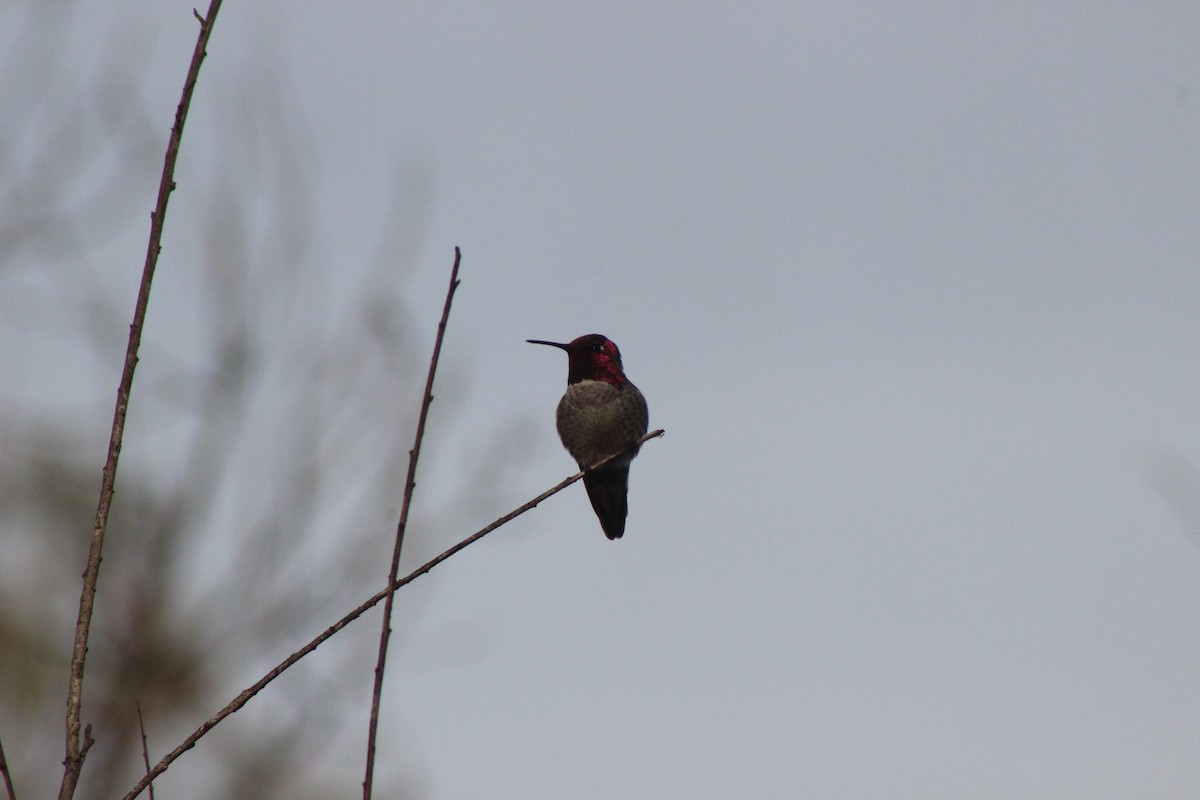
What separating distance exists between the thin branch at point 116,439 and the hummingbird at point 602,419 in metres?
4.40

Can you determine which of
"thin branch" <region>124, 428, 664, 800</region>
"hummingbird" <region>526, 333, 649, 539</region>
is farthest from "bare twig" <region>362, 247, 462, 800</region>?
"hummingbird" <region>526, 333, 649, 539</region>

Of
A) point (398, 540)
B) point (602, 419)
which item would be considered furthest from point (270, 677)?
point (602, 419)

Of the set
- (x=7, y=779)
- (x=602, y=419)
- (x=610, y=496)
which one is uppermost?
(x=602, y=419)

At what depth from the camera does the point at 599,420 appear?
648cm

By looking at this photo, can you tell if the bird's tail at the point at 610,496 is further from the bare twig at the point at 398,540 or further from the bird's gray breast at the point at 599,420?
the bare twig at the point at 398,540

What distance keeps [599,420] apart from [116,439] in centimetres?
460

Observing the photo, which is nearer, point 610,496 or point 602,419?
point 602,419

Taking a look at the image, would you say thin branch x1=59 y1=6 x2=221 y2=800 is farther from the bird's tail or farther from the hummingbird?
the bird's tail

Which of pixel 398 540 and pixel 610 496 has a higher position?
pixel 610 496

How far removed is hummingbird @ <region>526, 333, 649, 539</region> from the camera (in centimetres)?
650

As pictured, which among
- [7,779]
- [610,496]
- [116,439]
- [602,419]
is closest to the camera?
[7,779]

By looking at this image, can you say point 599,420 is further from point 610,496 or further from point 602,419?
point 610,496

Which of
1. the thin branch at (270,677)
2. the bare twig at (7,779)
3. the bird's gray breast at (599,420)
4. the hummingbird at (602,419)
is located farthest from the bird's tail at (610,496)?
the bare twig at (7,779)

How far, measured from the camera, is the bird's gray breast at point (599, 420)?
6.48 metres
